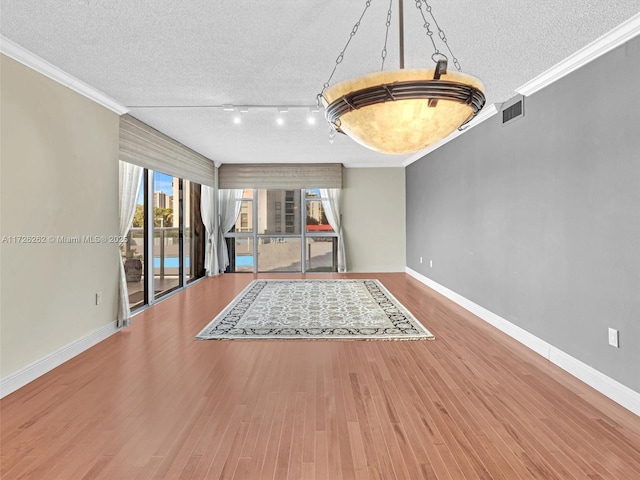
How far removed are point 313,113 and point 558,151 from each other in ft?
7.97

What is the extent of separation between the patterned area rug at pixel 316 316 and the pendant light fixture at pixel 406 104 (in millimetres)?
2685

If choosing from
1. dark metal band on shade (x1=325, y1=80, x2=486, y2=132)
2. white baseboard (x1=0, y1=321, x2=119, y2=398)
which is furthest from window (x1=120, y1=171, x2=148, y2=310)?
dark metal band on shade (x1=325, y1=80, x2=486, y2=132)

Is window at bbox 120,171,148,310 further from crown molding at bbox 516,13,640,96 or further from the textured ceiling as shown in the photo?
crown molding at bbox 516,13,640,96

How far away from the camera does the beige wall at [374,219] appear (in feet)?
26.2

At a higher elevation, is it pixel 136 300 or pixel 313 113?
pixel 313 113

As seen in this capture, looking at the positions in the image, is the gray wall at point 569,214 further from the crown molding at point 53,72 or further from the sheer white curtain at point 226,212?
the sheer white curtain at point 226,212

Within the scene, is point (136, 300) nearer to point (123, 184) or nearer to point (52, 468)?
point (123, 184)

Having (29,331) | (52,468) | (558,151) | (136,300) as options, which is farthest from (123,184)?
(558,151)

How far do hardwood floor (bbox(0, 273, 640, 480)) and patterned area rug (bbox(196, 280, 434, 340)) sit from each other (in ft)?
0.92

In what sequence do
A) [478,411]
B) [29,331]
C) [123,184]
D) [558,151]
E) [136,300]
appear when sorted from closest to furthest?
[478,411]
[29,331]
[558,151]
[123,184]
[136,300]

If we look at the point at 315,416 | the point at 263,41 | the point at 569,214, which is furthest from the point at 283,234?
the point at 315,416

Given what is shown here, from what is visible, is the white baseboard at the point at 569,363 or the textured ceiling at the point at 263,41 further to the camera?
the white baseboard at the point at 569,363

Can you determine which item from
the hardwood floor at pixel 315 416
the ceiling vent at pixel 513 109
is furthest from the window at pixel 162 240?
the ceiling vent at pixel 513 109

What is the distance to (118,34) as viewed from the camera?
235 centimetres
